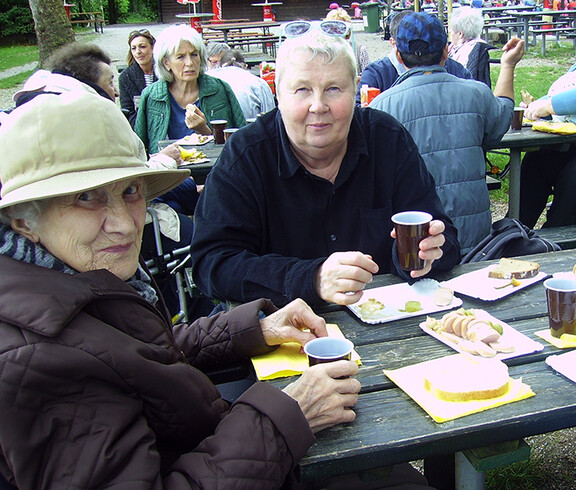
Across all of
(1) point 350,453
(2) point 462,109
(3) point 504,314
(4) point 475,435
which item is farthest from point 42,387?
(2) point 462,109

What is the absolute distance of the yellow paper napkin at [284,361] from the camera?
5.87 feet

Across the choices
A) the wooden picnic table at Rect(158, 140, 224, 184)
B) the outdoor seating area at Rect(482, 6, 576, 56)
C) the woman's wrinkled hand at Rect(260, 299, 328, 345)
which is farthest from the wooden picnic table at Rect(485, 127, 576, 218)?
the outdoor seating area at Rect(482, 6, 576, 56)

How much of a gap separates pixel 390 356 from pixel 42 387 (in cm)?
100

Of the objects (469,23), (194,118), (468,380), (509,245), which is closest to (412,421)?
(468,380)

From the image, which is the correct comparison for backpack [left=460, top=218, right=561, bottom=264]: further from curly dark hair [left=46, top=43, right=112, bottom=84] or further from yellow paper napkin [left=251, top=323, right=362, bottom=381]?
curly dark hair [left=46, top=43, right=112, bottom=84]

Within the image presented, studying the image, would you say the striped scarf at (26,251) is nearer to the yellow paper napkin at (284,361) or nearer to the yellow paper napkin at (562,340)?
the yellow paper napkin at (284,361)

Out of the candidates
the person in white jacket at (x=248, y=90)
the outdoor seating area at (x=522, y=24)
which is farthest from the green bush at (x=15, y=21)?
the person in white jacket at (x=248, y=90)

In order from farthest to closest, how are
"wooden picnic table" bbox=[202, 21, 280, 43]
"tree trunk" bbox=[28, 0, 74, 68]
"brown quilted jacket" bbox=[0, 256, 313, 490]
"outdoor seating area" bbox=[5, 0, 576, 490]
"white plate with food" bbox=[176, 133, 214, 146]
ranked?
"wooden picnic table" bbox=[202, 21, 280, 43], "tree trunk" bbox=[28, 0, 74, 68], "white plate with food" bbox=[176, 133, 214, 146], "outdoor seating area" bbox=[5, 0, 576, 490], "brown quilted jacket" bbox=[0, 256, 313, 490]

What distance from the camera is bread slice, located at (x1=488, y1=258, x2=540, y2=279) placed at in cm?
228

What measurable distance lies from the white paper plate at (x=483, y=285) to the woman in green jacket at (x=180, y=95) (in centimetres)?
356

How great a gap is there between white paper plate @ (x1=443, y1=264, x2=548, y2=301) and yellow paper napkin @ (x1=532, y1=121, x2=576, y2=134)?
286 centimetres

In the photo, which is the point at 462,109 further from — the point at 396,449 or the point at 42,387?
the point at 42,387

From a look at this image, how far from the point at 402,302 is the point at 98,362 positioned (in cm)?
122

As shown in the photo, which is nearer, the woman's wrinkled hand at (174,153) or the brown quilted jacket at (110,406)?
the brown quilted jacket at (110,406)
